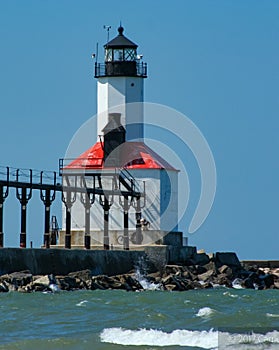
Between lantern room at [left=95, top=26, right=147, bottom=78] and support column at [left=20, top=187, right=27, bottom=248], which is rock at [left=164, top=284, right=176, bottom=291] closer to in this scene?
support column at [left=20, top=187, right=27, bottom=248]

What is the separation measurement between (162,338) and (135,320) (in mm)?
4248

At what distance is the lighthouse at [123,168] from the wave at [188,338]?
86.7 feet

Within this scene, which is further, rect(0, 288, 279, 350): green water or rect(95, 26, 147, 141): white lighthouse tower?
rect(95, 26, 147, 141): white lighthouse tower

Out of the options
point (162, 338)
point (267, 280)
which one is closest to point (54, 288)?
point (267, 280)

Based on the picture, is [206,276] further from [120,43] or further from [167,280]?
[120,43]

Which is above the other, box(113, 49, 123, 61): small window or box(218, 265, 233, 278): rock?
box(113, 49, 123, 61): small window

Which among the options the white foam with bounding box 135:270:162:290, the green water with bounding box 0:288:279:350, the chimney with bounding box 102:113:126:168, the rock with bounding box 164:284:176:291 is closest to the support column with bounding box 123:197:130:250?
the chimney with bounding box 102:113:126:168

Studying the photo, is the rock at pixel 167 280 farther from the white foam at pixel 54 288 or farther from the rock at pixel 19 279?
the rock at pixel 19 279

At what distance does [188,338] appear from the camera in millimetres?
28469

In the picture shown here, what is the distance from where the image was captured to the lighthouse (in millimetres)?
57875

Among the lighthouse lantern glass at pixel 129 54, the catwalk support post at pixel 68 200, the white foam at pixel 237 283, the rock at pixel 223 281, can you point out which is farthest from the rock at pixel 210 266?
the lighthouse lantern glass at pixel 129 54

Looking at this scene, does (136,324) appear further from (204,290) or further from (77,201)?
(77,201)

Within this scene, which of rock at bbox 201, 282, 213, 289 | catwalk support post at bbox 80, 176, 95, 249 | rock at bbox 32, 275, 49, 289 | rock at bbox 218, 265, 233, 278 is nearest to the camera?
rock at bbox 32, 275, 49, 289

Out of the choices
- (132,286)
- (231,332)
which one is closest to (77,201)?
(132,286)
